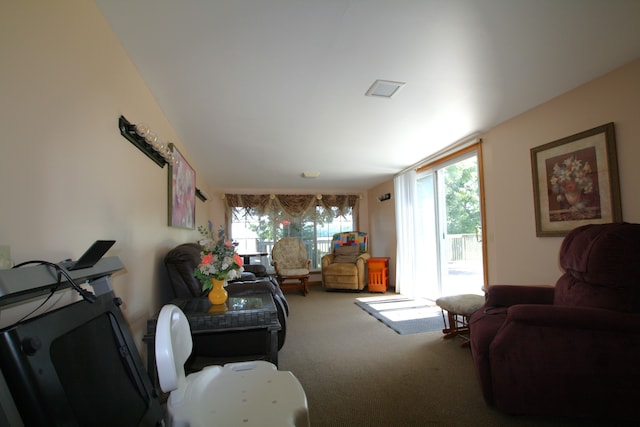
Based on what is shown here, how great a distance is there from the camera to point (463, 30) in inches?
66.1

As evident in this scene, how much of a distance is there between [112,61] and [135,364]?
150 cm

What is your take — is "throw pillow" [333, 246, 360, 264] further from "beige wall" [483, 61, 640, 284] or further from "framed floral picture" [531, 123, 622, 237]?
"framed floral picture" [531, 123, 622, 237]

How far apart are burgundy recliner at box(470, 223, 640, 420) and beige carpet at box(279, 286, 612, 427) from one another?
0.36 feet

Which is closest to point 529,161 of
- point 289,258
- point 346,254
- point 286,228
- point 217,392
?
point 217,392

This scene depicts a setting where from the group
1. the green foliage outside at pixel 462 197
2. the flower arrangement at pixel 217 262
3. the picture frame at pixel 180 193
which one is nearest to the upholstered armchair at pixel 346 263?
the green foliage outside at pixel 462 197

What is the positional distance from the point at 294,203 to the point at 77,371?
5.85m

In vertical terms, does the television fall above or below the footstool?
above

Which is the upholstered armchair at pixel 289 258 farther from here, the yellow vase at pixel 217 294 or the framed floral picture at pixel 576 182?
the framed floral picture at pixel 576 182

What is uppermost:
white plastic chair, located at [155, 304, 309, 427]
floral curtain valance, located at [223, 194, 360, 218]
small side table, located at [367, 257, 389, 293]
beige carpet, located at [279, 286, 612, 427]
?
floral curtain valance, located at [223, 194, 360, 218]

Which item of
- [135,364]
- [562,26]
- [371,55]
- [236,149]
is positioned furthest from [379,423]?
[236,149]

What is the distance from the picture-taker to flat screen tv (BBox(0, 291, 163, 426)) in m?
0.55

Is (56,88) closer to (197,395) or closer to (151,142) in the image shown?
(151,142)

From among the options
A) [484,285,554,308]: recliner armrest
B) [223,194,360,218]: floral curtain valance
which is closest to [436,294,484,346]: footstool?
[484,285,554,308]: recliner armrest

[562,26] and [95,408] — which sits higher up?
[562,26]
